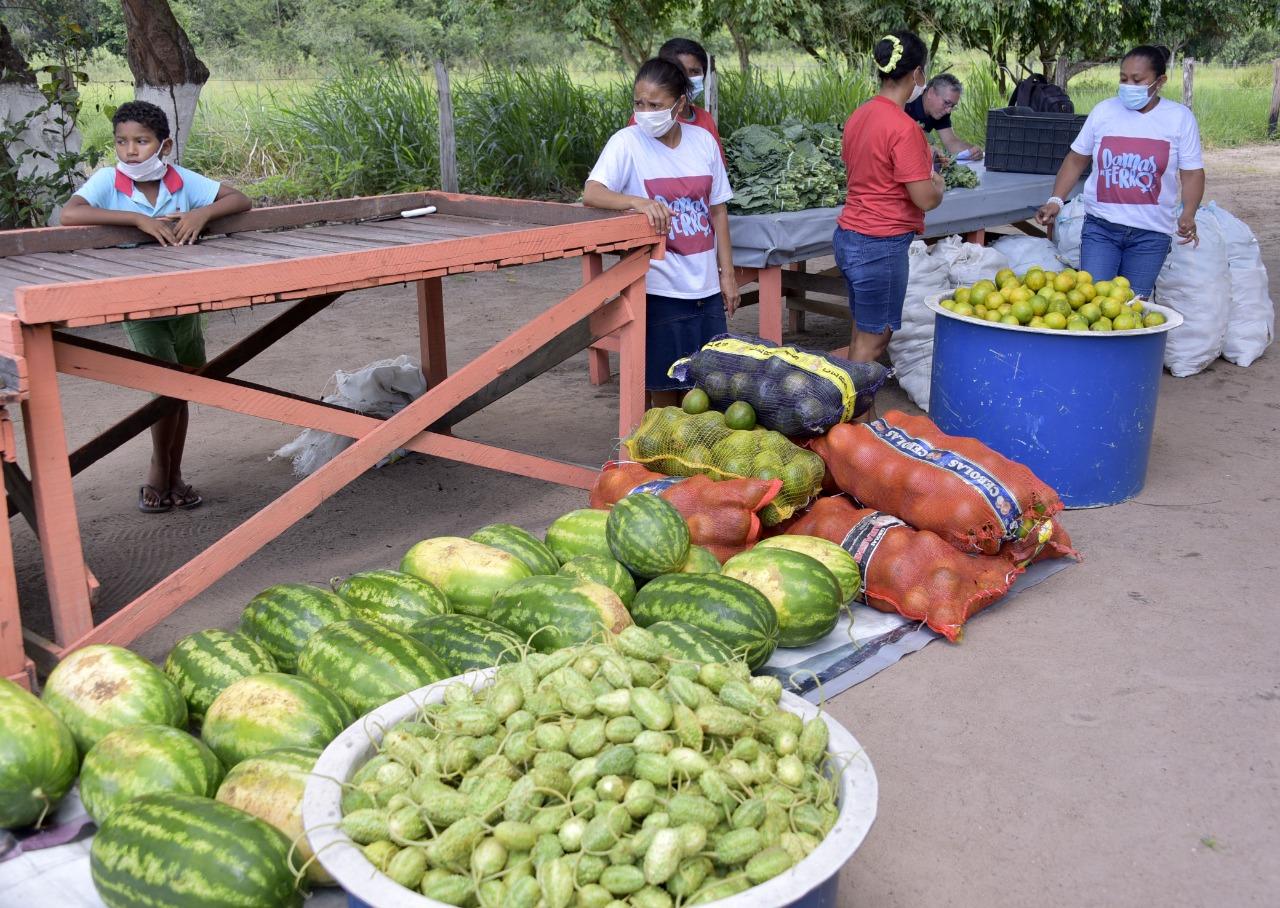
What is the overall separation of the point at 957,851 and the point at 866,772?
2.49 ft

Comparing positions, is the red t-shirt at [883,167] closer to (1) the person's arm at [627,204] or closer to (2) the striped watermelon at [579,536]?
(1) the person's arm at [627,204]

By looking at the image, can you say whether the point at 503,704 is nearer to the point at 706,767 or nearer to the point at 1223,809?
the point at 706,767

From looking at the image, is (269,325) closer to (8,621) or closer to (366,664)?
(8,621)

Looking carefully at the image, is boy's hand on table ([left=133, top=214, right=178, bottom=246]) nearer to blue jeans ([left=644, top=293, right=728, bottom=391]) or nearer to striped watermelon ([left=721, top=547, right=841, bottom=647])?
blue jeans ([left=644, top=293, right=728, bottom=391])

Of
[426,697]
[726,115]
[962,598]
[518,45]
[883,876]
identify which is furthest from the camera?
[518,45]

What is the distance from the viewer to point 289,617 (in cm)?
324

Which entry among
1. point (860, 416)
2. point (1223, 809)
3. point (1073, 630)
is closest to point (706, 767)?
point (1223, 809)

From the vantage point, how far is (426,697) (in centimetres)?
248

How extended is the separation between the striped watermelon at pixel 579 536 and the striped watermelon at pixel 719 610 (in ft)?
1.38

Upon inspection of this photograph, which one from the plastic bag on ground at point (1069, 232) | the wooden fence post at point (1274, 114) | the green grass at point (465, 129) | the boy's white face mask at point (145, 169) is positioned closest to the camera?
the boy's white face mask at point (145, 169)

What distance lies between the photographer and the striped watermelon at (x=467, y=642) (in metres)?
2.99

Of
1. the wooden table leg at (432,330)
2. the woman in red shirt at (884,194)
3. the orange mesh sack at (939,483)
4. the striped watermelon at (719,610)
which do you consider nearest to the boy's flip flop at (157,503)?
the wooden table leg at (432,330)

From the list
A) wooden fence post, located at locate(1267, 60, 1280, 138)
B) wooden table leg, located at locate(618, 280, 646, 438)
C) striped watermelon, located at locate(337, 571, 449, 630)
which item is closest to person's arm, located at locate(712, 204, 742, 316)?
wooden table leg, located at locate(618, 280, 646, 438)

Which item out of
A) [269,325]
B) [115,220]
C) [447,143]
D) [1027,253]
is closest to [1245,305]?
[1027,253]
